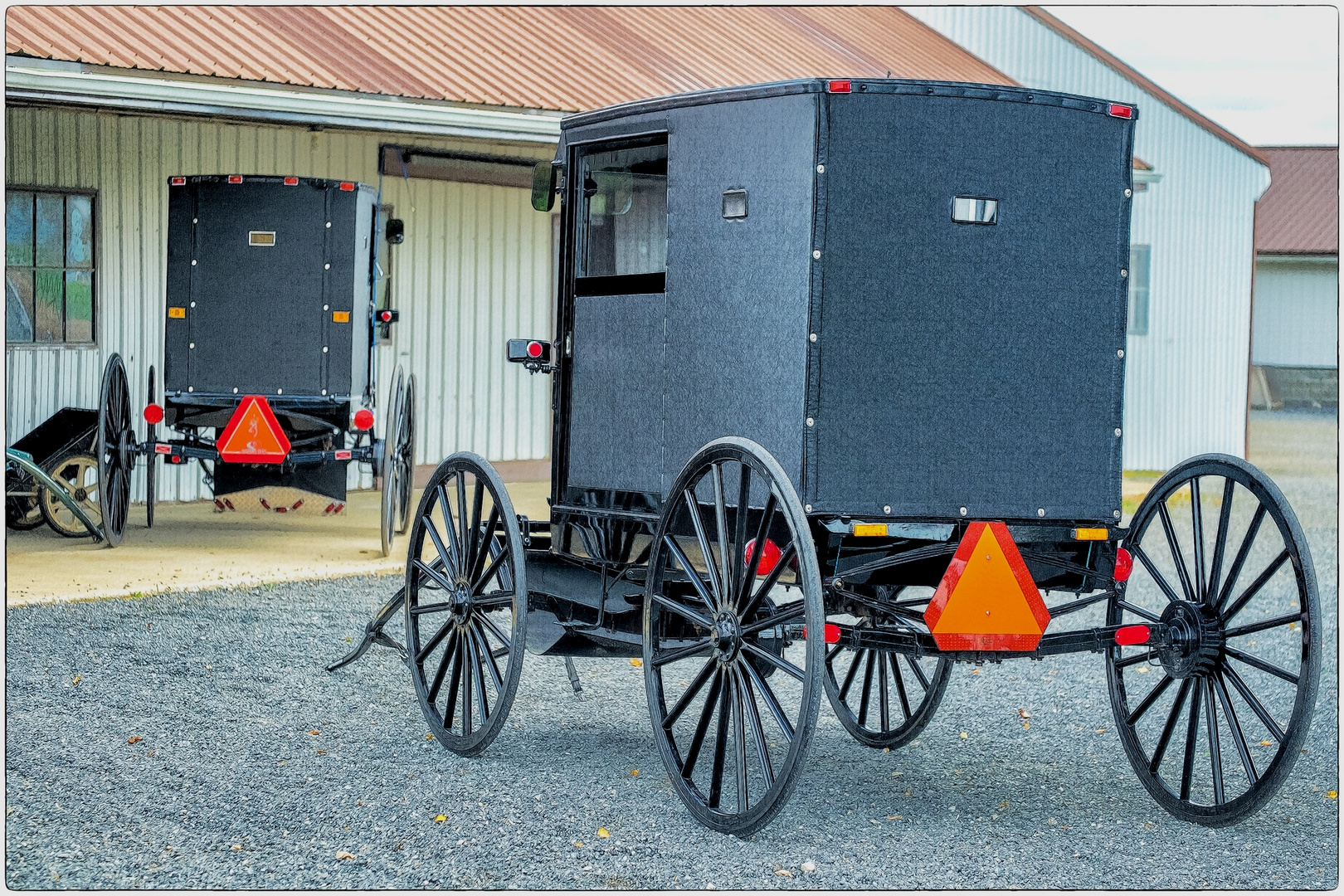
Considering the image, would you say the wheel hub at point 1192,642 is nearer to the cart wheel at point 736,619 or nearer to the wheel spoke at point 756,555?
the cart wheel at point 736,619

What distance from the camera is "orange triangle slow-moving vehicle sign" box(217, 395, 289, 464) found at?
1062 centimetres

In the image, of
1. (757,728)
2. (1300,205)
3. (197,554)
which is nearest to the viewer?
(757,728)

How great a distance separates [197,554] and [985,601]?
23.0 ft

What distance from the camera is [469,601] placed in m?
6.11

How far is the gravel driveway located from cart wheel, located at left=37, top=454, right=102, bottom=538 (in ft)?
11.6

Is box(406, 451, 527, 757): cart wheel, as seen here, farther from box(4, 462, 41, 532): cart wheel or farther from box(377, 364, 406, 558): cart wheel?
box(4, 462, 41, 532): cart wheel

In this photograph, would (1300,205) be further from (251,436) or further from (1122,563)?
(1122,563)

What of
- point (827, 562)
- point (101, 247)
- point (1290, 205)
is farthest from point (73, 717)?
point (1290, 205)

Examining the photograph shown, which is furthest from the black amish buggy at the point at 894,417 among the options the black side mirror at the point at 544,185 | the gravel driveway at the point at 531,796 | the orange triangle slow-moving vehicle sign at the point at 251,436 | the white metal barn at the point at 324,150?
the white metal barn at the point at 324,150

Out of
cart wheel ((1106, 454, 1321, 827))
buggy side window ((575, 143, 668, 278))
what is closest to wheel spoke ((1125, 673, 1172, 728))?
cart wheel ((1106, 454, 1321, 827))

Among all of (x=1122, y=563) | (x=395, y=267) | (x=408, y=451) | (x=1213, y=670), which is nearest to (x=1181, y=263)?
(x=395, y=267)

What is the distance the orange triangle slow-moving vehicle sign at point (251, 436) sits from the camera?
10617 mm

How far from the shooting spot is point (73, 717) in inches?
258

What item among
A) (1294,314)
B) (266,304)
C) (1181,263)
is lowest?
(266,304)
